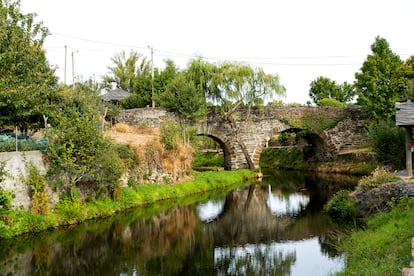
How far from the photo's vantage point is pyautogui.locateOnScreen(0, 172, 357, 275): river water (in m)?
11.0

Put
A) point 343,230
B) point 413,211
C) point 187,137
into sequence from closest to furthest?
point 413,211
point 343,230
point 187,137

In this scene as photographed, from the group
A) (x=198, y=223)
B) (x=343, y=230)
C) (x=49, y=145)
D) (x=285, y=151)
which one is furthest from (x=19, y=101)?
(x=285, y=151)

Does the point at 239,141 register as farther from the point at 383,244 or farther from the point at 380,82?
the point at 383,244

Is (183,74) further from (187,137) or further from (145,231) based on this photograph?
(145,231)


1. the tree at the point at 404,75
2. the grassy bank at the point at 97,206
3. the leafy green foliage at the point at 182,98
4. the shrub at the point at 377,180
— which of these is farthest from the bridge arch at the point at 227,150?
the shrub at the point at 377,180

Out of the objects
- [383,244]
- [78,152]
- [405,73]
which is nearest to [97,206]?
[78,152]

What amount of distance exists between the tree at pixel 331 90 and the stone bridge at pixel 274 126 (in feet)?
64.1

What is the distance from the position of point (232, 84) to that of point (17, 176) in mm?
16307

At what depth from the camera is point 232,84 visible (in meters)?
28.4

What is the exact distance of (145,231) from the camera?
15047mm

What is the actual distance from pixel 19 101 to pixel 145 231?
18.7 ft

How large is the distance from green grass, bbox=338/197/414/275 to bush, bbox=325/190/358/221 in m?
1.50

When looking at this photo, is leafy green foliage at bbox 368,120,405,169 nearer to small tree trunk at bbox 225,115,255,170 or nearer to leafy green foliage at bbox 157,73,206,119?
small tree trunk at bbox 225,115,255,170

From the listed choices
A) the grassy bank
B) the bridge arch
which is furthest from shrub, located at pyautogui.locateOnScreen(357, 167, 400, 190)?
the bridge arch
